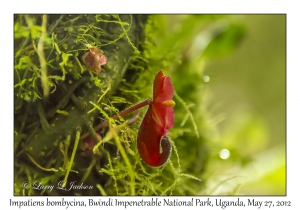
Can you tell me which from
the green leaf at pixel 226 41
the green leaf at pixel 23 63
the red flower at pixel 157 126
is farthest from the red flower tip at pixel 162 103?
the green leaf at pixel 226 41

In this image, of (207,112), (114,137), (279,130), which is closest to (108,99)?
(114,137)

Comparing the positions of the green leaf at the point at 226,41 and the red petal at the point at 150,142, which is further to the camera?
the green leaf at the point at 226,41

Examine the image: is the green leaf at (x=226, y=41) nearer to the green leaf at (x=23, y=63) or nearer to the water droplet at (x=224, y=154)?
the water droplet at (x=224, y=154)

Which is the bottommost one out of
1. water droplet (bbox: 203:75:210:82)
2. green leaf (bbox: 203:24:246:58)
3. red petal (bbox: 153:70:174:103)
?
red petal (bbox: 153:70:174:103)

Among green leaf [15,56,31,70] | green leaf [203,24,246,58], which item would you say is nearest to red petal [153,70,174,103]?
green leaf [15,56,31,70]

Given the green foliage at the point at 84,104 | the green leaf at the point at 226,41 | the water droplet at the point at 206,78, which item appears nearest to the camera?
the green foliage at the point at 84,104

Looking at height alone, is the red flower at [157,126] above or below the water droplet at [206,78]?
below

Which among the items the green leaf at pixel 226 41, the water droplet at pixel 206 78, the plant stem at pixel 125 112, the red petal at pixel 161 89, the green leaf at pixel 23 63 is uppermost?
the green leaf at pixel 226 41

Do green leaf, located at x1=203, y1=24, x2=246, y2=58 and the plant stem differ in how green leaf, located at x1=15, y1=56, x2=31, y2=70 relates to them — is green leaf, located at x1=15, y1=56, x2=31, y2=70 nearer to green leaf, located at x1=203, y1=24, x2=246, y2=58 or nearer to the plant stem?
the plant stem
